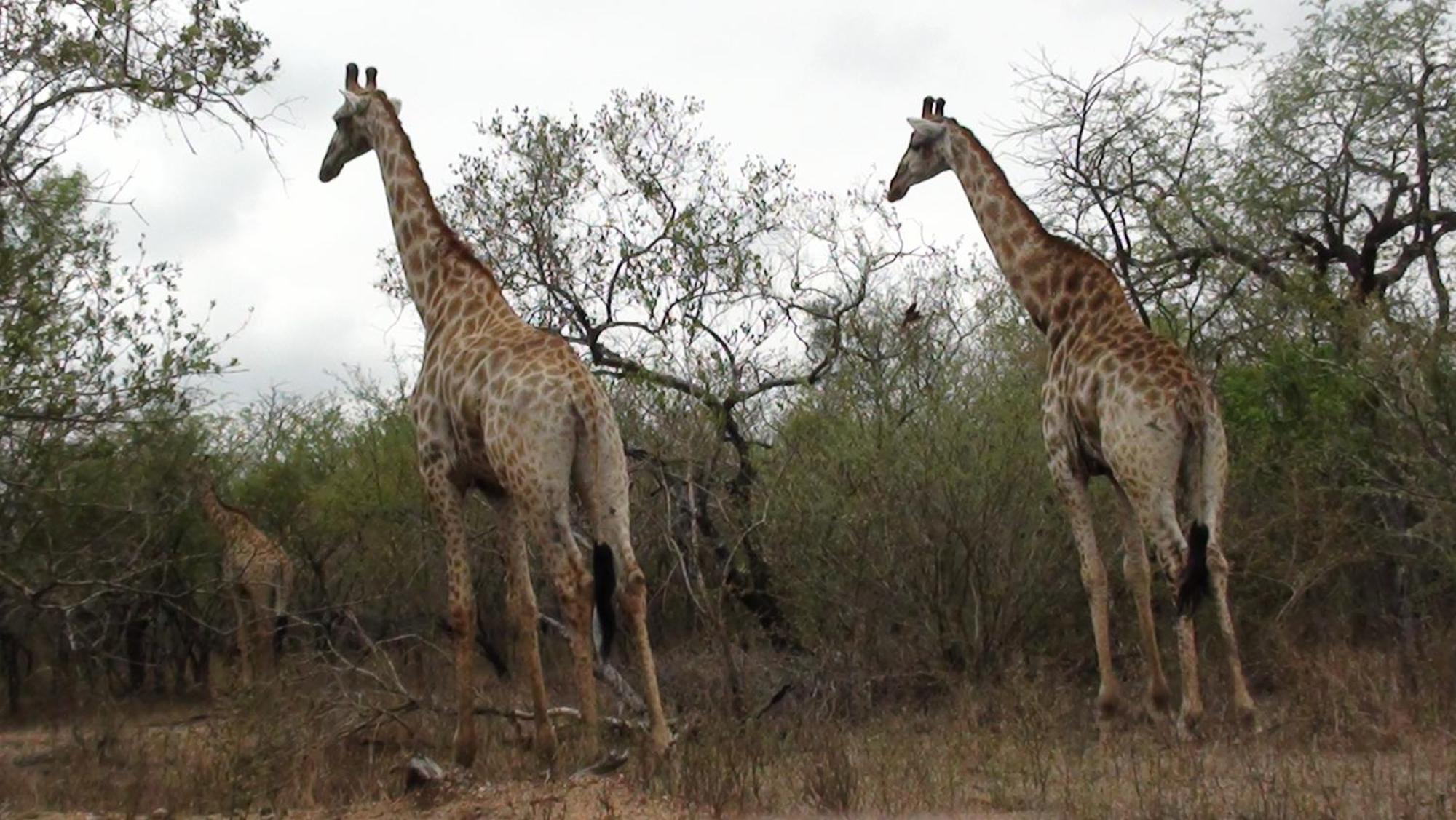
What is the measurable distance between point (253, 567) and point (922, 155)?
26.6ft

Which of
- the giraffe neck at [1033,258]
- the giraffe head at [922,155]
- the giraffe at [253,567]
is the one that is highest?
the giraffe head at [922,155]

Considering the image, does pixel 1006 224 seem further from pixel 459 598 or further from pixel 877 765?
pixel 459 598

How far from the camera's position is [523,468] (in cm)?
768

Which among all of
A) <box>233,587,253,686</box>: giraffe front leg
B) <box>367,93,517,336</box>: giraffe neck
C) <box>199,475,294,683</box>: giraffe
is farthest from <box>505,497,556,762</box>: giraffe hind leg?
<box>199,475,294,683</box>: giraffe

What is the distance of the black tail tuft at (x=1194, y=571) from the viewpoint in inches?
320

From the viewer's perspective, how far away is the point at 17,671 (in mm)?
16500

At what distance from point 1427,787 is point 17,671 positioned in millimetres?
14779

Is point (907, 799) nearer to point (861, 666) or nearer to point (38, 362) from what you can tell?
point (861, 666)

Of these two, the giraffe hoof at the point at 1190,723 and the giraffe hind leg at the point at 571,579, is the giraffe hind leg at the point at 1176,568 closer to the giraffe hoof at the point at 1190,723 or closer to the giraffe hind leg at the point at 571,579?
the giraffe hoof at the point at 1190,723

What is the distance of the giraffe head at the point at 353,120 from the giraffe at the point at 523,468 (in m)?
1.25

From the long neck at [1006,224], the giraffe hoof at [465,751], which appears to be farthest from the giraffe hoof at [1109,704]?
the giraffe hoof at [465,751]

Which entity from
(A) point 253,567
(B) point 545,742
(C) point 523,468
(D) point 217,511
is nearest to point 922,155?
(C) point 523,468

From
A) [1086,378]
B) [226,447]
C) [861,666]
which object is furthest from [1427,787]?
[226,447]

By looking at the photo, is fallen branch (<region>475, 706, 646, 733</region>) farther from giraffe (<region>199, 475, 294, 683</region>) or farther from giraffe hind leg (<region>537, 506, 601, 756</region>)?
giraffe (<region>199, 475, 294, 683</region>)
